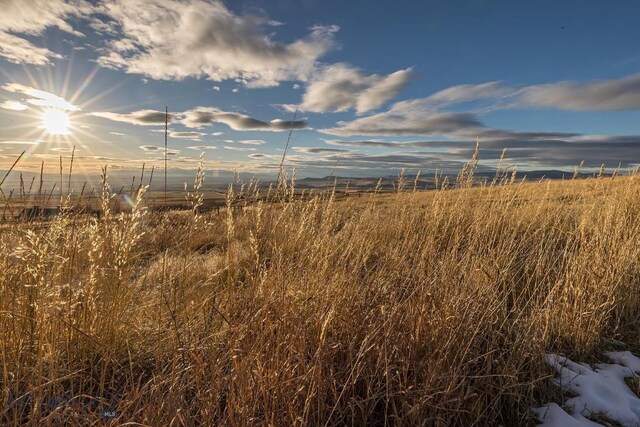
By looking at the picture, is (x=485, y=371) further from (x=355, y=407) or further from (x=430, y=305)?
(x=355, y=407)

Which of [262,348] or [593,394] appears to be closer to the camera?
[262,348]

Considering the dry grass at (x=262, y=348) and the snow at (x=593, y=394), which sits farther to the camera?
the snow at (x=593, y=394)

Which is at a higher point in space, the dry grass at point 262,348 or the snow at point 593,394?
the dry grass at point 262,348

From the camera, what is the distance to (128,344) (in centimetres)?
219

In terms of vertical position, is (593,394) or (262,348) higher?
(262,348)

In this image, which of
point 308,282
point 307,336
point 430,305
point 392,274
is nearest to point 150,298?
point 308,282

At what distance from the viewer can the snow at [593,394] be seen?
6.95 ft

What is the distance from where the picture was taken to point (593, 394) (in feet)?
7.64

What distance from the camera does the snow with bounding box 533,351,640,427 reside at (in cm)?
212

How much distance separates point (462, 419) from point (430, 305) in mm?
616

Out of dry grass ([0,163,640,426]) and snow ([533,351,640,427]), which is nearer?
dry grass ([0,163,640,426])

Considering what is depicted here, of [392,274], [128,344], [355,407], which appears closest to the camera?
[355,407]

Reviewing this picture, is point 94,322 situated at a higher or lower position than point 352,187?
lower

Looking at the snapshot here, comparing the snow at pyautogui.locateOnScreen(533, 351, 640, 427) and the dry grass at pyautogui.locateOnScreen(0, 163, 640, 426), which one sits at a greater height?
the dry grass at pyautogui.locateOnScreen(0, 163, 640, 426)
